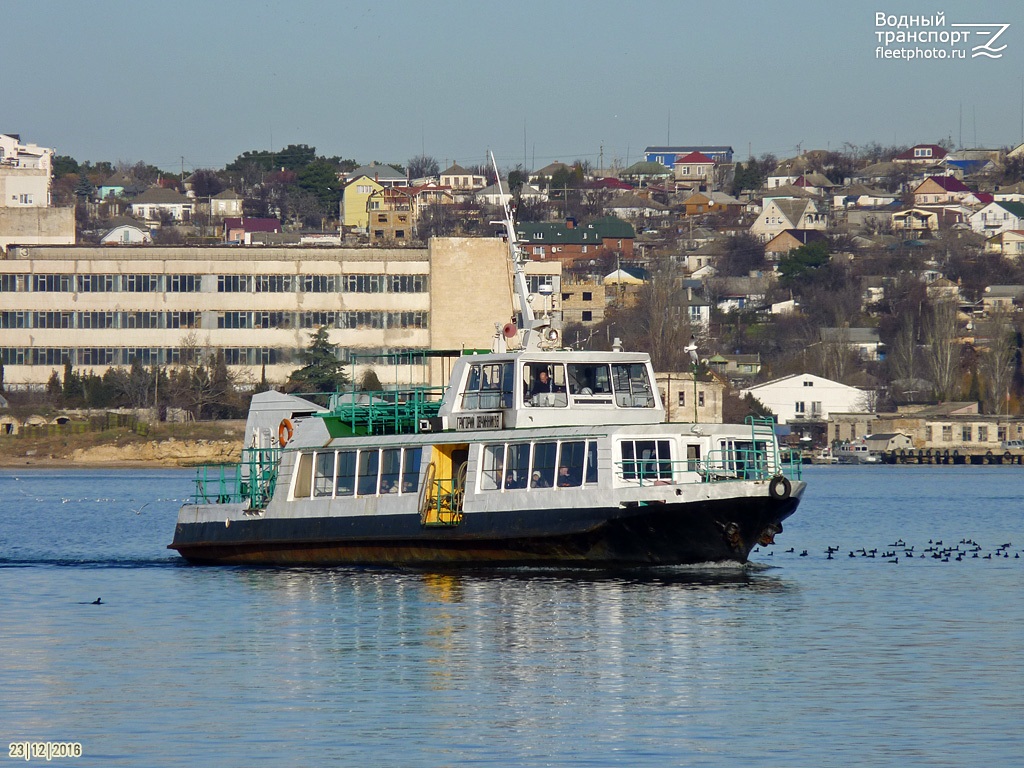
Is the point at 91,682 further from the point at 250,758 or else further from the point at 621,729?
the point at 621,729

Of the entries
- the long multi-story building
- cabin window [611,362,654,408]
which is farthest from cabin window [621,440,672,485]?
the long multi-story building

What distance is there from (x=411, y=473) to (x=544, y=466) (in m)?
3.63

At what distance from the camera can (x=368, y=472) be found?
40531 mm

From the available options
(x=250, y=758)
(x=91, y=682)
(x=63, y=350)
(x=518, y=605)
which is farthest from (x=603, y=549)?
(x=63, y=350)

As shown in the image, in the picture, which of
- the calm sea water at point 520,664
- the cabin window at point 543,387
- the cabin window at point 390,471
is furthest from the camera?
the cabin window at point 390,471

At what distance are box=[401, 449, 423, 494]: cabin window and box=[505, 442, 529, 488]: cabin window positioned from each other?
2.43 m

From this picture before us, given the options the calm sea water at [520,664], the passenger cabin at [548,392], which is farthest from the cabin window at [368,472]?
the calm sea water at [520,664]

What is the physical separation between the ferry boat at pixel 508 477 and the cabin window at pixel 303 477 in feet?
0.20

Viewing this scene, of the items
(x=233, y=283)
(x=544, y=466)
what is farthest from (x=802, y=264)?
(x=544, y=466)

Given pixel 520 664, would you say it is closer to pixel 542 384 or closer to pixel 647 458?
pixel 647 458

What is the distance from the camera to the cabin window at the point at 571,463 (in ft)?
121

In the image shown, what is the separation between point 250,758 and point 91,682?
6.05 m
